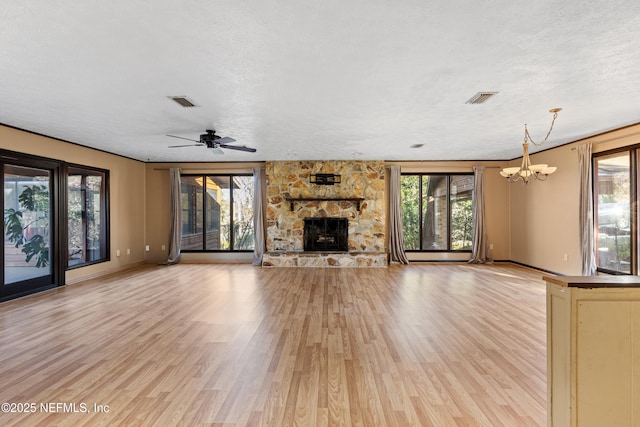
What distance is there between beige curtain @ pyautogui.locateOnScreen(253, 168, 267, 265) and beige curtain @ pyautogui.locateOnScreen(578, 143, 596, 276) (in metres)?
6.75

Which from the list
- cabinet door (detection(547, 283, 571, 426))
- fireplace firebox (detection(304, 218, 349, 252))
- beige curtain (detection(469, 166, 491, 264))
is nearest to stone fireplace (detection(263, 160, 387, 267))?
fireplace firebox (detection(304, 218, 349, 252))

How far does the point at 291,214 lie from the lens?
8336mm

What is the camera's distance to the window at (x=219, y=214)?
867 centimetres

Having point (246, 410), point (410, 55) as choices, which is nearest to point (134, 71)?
point (410, 55)

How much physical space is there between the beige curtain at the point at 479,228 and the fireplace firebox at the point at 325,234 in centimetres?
331

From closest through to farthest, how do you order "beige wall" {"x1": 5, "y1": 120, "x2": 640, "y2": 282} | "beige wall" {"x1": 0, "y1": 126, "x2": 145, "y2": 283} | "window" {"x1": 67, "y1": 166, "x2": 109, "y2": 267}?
"beige wall" {"x1": 0, "y1": 126, "x2": 145, "y2": 283} → "beige wall" {"x1": 5, "y1": 120, "x2": 640, "y2": 282} → "window" {"x1": 67, "y1": 166, "x2": 109, "y2": 267}

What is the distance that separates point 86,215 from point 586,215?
31.9 ft

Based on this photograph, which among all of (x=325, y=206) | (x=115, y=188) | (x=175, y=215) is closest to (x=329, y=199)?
(x=325, y=206)

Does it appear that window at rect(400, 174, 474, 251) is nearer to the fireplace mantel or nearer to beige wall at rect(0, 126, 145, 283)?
the fireplace mantel

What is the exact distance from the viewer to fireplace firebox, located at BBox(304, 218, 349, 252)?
27.1 ft

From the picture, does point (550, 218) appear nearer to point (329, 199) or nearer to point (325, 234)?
point (329, 199)

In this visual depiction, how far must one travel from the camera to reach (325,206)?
326 inches

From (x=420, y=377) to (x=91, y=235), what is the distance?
7215mm

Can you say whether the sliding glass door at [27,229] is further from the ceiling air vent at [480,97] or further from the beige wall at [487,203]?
the ceiling air vent at [480,97]
